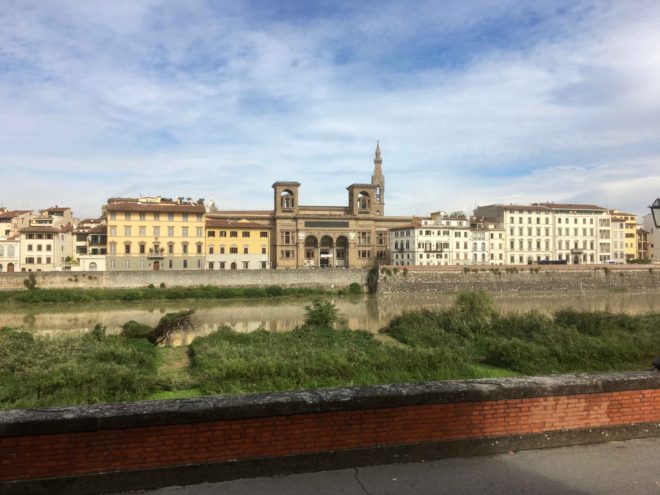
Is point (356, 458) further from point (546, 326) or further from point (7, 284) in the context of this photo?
point (7, 284)

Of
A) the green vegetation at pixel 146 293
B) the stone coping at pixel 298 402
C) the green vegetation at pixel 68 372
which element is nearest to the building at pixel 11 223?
the green vegetation at pixel 146 293

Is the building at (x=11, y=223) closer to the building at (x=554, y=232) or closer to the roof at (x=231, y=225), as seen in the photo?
the roof at (x=231, y=225)

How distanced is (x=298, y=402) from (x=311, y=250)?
216ft

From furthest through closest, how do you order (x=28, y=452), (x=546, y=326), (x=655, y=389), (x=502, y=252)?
(x=502, y=252) < (x=546, y=326) < (x=655, y=389) < (x=28, y=452)

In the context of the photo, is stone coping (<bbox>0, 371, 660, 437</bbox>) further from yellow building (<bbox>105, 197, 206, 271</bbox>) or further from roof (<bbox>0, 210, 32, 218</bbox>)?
roof (<bbox>0, 210, 32, 218</bbox>)

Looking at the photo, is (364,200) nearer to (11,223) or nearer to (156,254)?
(156,254)

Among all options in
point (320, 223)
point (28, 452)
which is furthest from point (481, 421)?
point (320, 223)

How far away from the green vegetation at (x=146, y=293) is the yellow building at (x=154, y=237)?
32.9 feet

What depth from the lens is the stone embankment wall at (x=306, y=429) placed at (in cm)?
440

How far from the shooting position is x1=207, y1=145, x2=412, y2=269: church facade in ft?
225

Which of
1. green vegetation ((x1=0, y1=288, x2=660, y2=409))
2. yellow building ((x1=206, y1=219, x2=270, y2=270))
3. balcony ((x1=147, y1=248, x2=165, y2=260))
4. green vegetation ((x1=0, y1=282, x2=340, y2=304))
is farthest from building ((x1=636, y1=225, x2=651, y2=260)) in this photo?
balcony ((x1=147, y1=248, x2=165, y2=260))

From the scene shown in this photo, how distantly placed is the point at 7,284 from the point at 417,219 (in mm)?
49234

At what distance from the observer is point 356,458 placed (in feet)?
16.2

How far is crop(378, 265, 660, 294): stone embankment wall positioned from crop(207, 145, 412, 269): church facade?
62.1 feet
